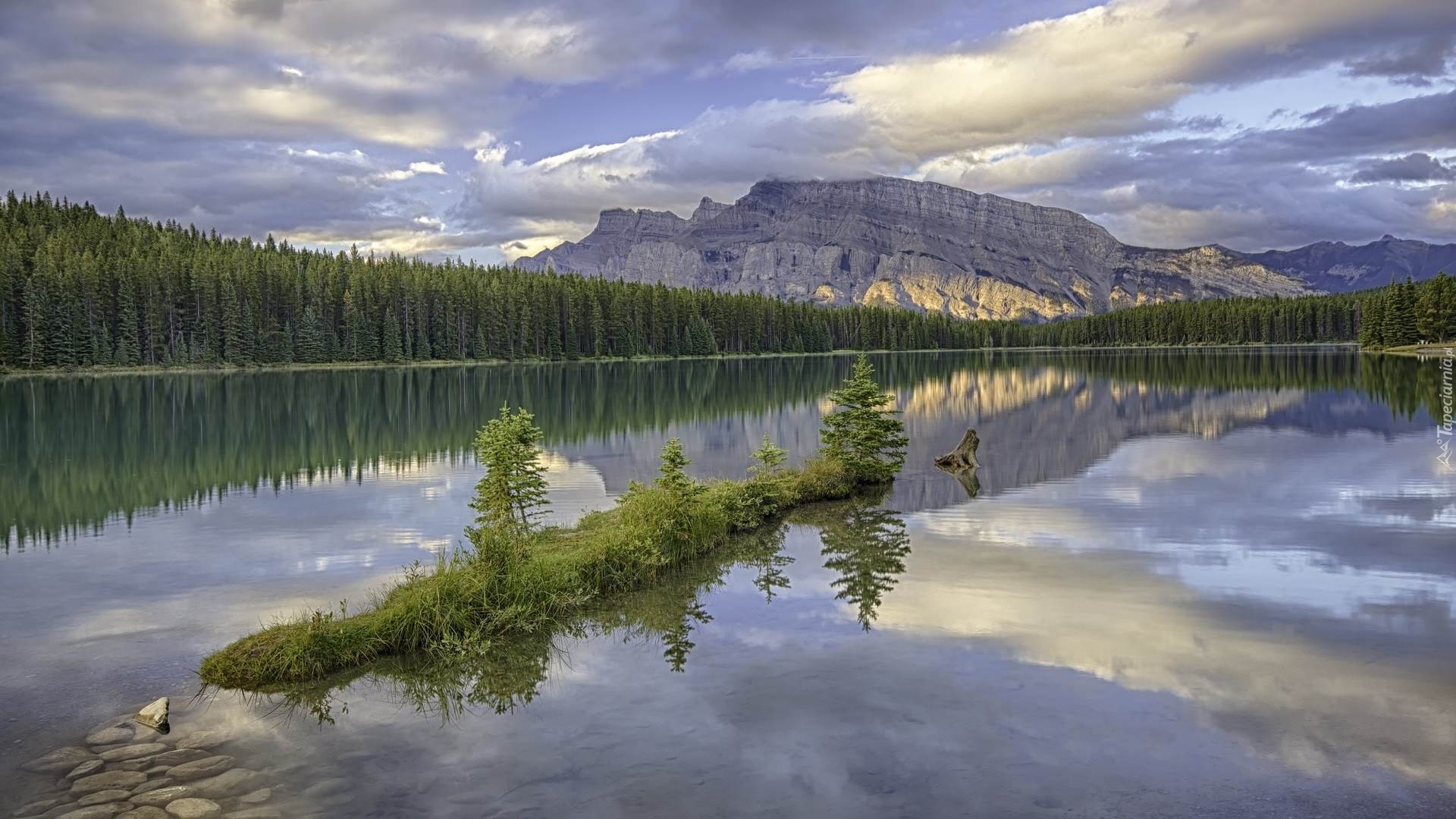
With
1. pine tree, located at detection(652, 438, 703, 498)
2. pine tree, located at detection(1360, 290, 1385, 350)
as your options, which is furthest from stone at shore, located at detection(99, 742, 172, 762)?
pine tree, located at detection(1360, 290, 1385, 350)

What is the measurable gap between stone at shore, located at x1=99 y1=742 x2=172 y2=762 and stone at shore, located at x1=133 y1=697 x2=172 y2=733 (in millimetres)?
469

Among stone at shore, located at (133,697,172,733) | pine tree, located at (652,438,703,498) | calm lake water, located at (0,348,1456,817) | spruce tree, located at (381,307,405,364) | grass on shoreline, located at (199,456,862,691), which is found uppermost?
spruce tree, located at (381,307,405,364)

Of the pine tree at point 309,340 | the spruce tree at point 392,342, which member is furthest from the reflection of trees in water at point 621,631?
the spruce tree at point 392,342

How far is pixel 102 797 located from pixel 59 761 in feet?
5.07

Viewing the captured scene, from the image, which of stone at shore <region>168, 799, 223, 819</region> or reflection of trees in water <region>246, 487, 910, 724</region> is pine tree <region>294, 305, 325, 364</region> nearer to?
reflection of trees in water <region>246, 487, 910, 724</region>

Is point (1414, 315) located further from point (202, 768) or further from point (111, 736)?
point (111, 736)

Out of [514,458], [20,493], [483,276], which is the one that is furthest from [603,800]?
[483,276]

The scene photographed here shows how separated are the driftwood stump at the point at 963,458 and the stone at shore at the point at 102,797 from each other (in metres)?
32.7

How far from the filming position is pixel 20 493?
33.5 m

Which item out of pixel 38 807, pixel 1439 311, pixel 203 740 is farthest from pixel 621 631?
pixel 1439 311

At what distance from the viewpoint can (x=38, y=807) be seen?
10.6 m

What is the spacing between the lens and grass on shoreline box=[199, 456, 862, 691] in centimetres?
1498

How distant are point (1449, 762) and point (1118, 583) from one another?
8.97 metres

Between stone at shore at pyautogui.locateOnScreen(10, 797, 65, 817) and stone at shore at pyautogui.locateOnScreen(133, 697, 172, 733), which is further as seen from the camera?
stone at shore at pyautogui.locateOnScreen(133, 697, 172, 733)
